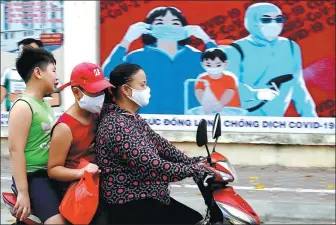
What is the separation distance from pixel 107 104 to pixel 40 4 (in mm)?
6896

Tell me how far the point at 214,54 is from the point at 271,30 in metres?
0.86

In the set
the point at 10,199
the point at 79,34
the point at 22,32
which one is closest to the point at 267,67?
the point at 79,34

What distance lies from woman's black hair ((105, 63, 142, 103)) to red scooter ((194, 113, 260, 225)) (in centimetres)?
47

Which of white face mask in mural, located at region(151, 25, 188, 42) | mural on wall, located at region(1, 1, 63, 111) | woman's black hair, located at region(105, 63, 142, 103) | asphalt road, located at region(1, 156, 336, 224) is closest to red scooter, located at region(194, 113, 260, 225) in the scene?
woman's black hair, located at region(105, 63, 142, 103)

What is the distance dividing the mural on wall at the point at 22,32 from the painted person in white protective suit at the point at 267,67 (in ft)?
8.46

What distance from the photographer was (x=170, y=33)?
9742mm

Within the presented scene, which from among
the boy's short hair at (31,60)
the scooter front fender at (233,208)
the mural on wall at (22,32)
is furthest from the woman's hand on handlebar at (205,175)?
the mural on wall at (22,32)

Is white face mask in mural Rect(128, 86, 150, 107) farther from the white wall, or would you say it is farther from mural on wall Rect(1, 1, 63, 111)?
mural on wall Rect(1, 1, 63, 111)

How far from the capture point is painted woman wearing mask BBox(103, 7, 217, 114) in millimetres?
9727

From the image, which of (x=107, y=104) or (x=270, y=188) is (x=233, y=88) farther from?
(x=107, y=104)

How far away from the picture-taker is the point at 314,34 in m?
9.46

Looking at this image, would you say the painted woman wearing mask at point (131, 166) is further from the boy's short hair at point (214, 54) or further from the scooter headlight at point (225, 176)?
the boy's short hair at point (214, 54)

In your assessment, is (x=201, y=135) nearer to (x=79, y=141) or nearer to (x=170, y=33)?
(x=79, y=141)

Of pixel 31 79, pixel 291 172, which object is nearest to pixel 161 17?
pixel 291 172
